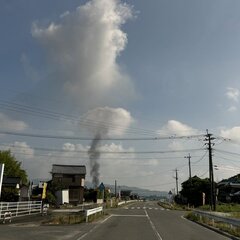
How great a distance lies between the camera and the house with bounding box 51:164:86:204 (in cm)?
8731

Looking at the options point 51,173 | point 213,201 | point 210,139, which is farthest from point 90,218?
point 51,173

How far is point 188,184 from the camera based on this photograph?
8438 cm

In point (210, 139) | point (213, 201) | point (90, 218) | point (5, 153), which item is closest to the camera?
point (90, 218)

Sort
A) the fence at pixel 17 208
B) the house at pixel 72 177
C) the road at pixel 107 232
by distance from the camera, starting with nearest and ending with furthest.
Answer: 1. the road at pixel 107 232
2. the fence at pixel 17 208
3. the house at pixel 72 177

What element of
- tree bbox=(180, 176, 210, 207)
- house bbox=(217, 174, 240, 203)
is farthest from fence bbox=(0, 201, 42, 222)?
house bbox=(217, 174, 240, 203)

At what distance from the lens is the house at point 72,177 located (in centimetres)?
8731

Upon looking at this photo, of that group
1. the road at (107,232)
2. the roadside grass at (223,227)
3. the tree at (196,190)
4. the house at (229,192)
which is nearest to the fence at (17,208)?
the road at (107,232)

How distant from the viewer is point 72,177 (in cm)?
9131

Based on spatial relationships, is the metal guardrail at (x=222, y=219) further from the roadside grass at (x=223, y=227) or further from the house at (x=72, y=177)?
the house at (x=72, y=177)

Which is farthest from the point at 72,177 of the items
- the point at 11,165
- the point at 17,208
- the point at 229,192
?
the point at 17,208

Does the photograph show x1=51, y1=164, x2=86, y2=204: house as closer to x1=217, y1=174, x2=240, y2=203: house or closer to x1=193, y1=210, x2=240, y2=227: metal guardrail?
x1=217, y1=174, x2=240, y2=203: house

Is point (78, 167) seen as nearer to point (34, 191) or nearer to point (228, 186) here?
point (34, 191)

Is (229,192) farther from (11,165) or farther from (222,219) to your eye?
(222,219)

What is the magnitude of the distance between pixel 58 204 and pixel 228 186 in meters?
47.2
